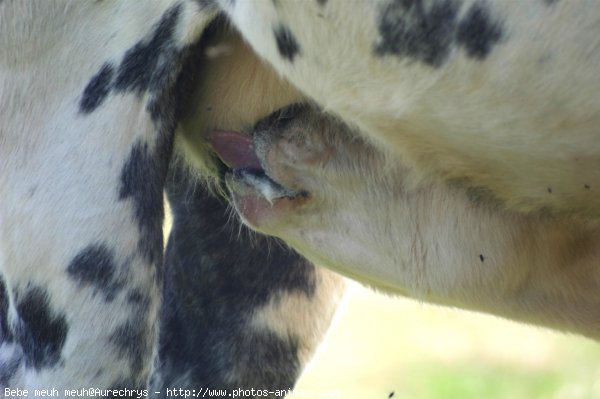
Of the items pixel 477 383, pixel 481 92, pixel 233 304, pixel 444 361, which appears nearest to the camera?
pixel 481 92

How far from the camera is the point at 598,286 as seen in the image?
2.40m

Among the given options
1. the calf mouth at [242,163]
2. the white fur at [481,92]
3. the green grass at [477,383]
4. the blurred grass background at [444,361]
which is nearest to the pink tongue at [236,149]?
the calf mouth at [242,163]

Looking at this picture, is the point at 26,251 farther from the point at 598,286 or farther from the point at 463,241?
the point at 598,286

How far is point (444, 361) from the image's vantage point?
592 centimetres

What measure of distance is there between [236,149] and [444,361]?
3530mm

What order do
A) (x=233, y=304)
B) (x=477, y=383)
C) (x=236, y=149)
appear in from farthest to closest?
(x=477, y=383), (x=233, y=304), (x=236, y=149)

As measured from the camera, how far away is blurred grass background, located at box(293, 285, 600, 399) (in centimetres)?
552

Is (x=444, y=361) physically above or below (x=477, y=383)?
below

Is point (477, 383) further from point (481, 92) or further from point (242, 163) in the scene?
point (481, 92)

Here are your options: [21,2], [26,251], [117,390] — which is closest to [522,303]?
[117,390]

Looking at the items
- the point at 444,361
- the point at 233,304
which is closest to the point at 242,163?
the point at 233,304

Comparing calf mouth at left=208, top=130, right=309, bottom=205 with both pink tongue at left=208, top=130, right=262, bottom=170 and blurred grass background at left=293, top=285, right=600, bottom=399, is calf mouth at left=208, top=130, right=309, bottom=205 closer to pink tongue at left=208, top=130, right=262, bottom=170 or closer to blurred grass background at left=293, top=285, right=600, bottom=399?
pink tongue at left=208, top=130, right=262, bottom=170

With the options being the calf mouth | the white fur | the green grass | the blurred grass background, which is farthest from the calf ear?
the green grass

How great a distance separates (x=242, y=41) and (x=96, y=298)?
21.6 inches
